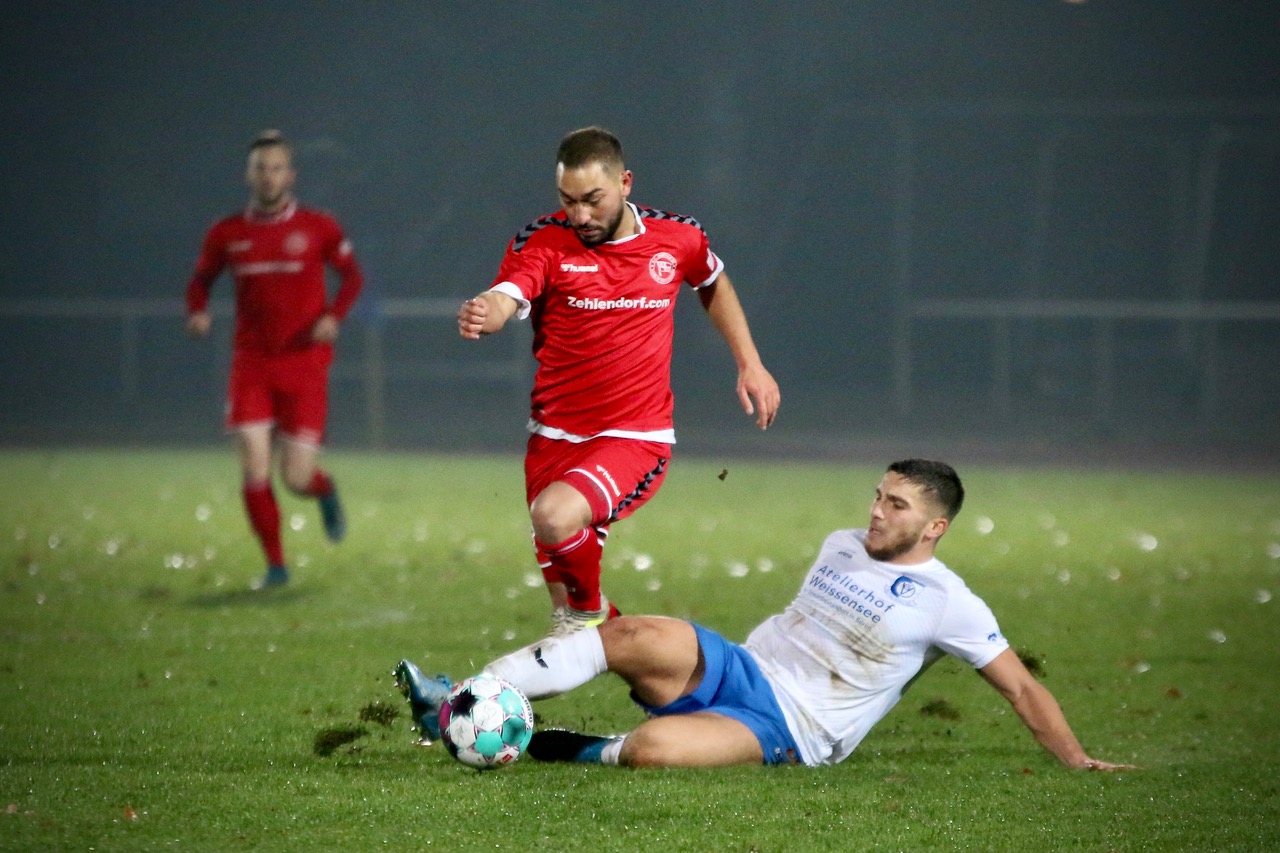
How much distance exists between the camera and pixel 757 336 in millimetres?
23234

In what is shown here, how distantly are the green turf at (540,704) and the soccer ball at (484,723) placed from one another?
4.7 inches

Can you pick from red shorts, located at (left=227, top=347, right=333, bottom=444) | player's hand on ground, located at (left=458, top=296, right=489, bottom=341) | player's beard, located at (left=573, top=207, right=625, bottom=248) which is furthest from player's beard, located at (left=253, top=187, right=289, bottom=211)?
player's hand on ground, located at (left=458, top=296, right=489, bottom=341)

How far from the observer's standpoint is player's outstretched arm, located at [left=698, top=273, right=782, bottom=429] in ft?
19.8

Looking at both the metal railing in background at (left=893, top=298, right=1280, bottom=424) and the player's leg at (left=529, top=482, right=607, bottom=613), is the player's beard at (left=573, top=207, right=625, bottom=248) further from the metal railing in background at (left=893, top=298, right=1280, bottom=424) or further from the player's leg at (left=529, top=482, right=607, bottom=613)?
the metal railing in background at (left=893, top=298, right=1280, bottom=424)

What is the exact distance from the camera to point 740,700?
207 inches

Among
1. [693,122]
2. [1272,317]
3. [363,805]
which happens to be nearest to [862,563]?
[363,805]

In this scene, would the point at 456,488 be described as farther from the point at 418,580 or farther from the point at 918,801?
the point at 918,801

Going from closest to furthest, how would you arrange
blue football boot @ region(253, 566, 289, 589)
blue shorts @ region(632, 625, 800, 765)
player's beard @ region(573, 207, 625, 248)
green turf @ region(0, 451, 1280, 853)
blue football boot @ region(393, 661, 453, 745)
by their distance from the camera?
green turf @ region(0, 451, 1280, 853), blue football boot @ region(393, 661, 453, 745), blue shorts @ region(632, 625, 800, 765), player's beard @ region(573, 207, 625, 248), blue football boot @ region(253, 566, 289, 589)

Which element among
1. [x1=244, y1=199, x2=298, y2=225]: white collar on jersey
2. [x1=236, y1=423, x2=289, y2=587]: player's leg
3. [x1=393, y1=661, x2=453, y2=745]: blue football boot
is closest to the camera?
[x1=393, y1=661, x2=453, y2=745]: blue football boot

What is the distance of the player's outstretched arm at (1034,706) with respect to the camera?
17.0 ft

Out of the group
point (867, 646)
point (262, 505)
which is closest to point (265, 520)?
point (262, 505)

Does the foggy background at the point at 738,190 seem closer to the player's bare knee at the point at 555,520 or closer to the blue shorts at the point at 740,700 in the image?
the player's bare knee at the point at 555,520

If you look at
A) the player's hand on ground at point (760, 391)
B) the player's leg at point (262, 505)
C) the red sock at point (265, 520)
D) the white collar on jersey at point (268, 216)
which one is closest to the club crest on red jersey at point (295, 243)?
the white collar on jersey at point (268, 216)

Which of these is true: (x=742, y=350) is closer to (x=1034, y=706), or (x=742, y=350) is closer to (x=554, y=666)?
(x=554, y=666)
